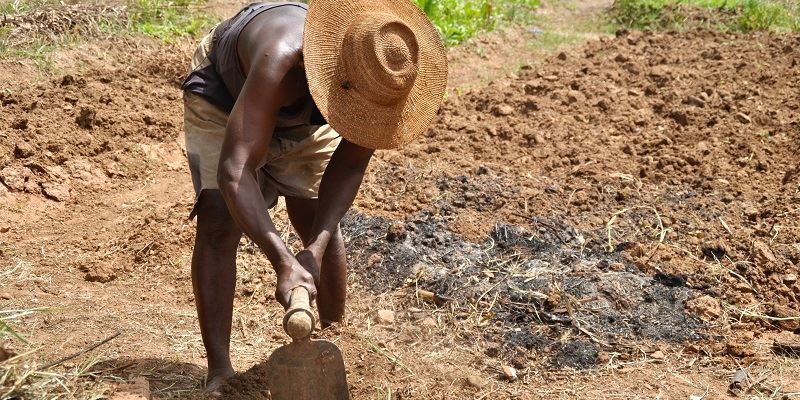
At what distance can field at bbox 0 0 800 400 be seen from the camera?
401cm

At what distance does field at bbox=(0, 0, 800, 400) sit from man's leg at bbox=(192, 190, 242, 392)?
12cm

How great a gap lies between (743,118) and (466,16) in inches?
149

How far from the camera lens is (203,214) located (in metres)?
3.46

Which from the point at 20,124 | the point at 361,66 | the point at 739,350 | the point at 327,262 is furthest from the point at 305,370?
the point at 20,124

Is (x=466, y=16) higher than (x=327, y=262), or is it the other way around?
(x=327, y=262)

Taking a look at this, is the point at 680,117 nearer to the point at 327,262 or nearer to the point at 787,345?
the point at 787,345

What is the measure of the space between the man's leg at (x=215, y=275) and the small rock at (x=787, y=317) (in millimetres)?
2454

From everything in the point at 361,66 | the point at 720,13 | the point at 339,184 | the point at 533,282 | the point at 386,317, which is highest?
the point at 361,66

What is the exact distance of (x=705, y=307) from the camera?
14.8 feet

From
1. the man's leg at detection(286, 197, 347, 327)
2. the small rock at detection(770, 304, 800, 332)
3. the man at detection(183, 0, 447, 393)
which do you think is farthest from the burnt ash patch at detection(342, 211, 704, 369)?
the man at detection(183, 0, 447, 393)

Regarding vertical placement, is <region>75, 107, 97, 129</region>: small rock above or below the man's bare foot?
below

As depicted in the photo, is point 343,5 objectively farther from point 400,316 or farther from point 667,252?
point 667,252

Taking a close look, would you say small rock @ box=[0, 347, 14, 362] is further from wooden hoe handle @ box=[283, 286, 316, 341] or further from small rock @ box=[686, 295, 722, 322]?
small rock @ box=[686, 295, 722, 322]

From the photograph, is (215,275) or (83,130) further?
(83,130)
